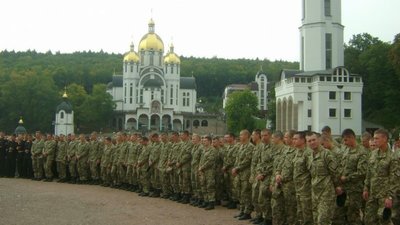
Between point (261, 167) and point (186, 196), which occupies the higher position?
point (261, 167)

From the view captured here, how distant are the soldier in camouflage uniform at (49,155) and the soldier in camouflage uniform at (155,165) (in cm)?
597

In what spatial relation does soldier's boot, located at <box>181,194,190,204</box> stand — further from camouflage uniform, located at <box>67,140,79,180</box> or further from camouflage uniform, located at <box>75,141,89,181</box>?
camouflage uniform, located at <box>67,140,79,180</box>

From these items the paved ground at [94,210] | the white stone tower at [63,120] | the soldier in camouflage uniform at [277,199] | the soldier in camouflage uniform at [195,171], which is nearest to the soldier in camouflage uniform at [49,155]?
the paved ground at [94,210]

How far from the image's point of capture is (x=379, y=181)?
7809mm

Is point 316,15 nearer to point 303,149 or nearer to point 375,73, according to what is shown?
point 375,73

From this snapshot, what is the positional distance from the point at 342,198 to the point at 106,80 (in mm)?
115697

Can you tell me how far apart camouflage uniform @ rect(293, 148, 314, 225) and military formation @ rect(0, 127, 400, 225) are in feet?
0.05

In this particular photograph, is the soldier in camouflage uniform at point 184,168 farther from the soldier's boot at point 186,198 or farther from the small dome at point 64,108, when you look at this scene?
the small dome at point 64,108

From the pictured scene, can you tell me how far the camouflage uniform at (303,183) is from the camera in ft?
28.4

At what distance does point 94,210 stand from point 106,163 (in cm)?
577

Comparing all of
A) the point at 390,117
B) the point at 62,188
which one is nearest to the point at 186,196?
the point at 62,188

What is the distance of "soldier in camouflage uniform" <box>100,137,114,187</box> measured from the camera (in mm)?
18031

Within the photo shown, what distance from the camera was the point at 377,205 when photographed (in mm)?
7926

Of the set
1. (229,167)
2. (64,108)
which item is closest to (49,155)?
(229,167)
